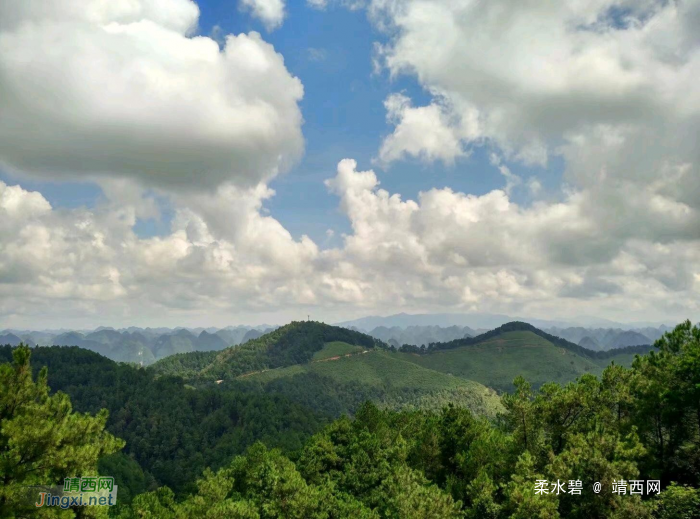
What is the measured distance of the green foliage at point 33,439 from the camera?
76.5 feet

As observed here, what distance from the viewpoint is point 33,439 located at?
78.3 feet

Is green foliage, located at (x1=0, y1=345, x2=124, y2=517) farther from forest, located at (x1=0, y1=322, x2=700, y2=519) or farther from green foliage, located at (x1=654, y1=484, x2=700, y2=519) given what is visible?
green foliage, located at (x1=654, y1=484, x2=700, y2=519)

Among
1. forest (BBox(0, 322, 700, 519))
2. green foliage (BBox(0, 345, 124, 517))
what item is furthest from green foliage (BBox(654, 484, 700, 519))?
green foliage (BBox(0, 345, 124, 517))

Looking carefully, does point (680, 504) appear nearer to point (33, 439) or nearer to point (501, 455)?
point (501, 455)

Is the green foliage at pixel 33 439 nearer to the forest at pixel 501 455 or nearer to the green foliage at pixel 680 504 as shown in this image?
the forest at pixel 501 455

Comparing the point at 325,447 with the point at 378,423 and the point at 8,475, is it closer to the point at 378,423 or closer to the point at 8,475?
the point at 378,423

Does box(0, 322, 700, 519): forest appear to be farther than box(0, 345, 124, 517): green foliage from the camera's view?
Yes

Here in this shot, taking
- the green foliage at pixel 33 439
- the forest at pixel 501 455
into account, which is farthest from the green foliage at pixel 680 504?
the green foliage at pixel 33 439

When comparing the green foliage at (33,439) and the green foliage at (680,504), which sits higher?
the green foliage at (33,439)

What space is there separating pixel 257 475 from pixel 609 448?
53.4m

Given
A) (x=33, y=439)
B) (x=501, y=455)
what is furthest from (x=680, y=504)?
(x=33, y=439)

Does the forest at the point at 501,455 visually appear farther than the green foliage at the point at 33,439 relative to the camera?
Yes

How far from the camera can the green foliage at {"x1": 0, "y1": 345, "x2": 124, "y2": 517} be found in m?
23.3

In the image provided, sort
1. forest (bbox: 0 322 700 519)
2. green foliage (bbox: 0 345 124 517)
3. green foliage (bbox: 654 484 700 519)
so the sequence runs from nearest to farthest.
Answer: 1. green foliage (bbox: 0 345 124 517)
2. forest (bbox: 0 322 700 519)
3. green foliage (bbox: 654 484 700 519)
